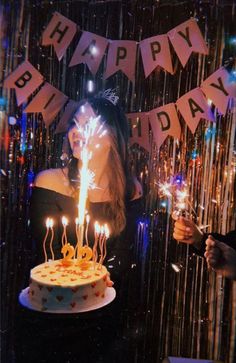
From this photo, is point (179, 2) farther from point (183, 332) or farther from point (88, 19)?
point (183, 332)

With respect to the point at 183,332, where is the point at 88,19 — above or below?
above

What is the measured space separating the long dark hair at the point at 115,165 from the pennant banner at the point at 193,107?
38cm

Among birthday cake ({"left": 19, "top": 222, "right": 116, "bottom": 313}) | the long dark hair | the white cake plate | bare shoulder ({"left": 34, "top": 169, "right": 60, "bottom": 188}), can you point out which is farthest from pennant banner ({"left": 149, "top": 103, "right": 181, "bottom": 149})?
the white cake plate

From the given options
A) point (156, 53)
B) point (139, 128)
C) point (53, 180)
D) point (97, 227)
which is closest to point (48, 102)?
point (53, 180)

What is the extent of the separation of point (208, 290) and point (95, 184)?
1.02 meters

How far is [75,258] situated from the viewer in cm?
257

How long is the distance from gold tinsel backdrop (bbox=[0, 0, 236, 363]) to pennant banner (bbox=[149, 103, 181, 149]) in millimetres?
52

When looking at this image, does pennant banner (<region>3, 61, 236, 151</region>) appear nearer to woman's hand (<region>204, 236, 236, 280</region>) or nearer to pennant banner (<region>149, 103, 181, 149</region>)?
pennant banner (<region>149, 103, 181, 149</region>)

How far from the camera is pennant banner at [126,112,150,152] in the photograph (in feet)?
8.27

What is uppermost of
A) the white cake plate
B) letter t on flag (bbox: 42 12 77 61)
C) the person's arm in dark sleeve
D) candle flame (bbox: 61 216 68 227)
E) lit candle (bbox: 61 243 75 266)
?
letter t on flag (bbox: 42 12 77 61)

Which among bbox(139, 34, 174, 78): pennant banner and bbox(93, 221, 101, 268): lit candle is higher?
bbox(139, 34, 174, 78): pennant banner

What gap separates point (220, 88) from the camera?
247 cm

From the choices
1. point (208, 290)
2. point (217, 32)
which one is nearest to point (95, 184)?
point (208, 290)

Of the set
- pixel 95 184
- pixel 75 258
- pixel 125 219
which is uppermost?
pixel 95 184
